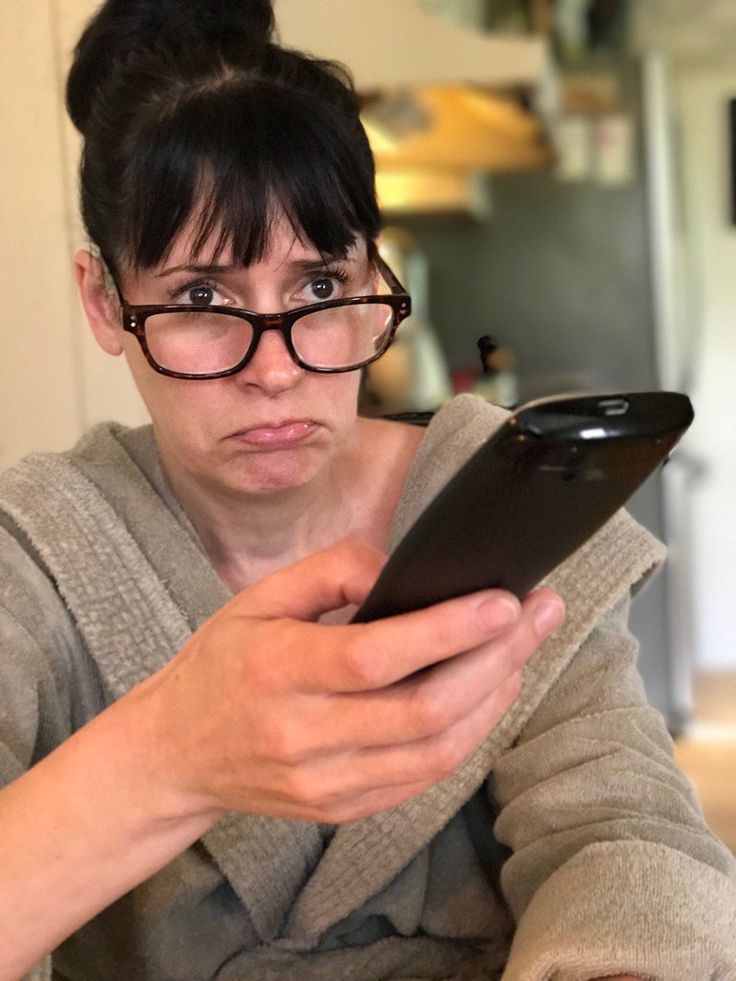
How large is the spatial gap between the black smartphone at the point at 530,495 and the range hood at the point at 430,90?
1360mm

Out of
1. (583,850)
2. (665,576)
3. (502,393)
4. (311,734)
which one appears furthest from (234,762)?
(665,576)

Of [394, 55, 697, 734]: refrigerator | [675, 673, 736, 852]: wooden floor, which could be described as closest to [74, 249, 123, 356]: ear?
[394, 55, 697, 734]: refrigerator

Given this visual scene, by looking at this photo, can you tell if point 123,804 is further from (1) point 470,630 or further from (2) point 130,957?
(2) point 130,957

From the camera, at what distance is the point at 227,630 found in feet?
1.50

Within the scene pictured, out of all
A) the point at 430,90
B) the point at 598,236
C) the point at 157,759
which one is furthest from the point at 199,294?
the point at 598,236

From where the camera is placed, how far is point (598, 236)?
232 cm

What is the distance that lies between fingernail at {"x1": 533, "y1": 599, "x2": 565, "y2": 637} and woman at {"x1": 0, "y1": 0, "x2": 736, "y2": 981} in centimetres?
18

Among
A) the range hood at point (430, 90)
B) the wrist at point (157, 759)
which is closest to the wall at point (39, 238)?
the range hood at point (430, 90)

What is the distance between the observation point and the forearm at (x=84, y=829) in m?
0.50

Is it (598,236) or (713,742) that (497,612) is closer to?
(598,236)

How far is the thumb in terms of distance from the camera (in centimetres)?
46

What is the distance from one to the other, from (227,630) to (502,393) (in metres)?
1.77

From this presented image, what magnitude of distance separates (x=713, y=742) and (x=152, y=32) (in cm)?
200

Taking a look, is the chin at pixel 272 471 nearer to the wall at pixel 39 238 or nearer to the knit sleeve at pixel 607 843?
the knit sleeve at pixel 607 843
